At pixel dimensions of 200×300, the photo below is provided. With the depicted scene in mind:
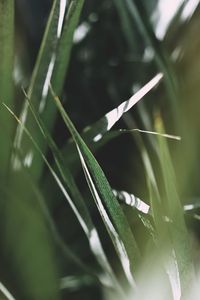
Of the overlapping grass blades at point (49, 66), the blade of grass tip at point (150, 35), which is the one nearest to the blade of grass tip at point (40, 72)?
the overlapping grass blades at point (49, 66)

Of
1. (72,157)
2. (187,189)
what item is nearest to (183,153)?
(187,189)

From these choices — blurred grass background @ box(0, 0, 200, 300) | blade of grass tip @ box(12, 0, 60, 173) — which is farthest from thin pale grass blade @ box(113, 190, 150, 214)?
blade of grass tip @ box(12, 0, 60, 173)

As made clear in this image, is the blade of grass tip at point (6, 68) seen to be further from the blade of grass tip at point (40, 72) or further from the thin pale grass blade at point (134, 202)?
the thin pale grass blade at point (134, 202)

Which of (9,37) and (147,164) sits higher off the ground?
(9,37)

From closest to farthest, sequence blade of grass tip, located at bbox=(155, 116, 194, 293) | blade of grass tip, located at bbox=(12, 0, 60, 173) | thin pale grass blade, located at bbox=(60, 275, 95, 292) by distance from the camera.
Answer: blade of grass tip, located at bbox=(155, 116, 194, 293), blade of grass tip, located at bbox=(12, 0, 60, 173), thin pale grass blade, located at bbox=(60, 275, 95, 292)

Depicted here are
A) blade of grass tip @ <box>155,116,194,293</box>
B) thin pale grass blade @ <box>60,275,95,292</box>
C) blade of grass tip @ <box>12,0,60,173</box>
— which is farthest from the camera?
thin pale grass blade @ <box>60,275,95,292</box>

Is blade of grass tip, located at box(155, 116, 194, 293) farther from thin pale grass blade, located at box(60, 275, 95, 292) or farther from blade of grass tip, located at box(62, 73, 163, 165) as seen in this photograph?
thin pale grass blade, located at box(60, 275, 95, 292)

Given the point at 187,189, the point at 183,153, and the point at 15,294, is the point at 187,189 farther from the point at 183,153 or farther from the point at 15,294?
the point at 15,294

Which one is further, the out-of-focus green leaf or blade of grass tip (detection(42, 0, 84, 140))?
the out-of-focus green leaf
